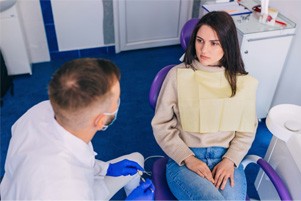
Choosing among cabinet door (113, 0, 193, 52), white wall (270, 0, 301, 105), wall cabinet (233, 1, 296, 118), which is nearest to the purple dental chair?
wall cabinet (233, 1, 296, 118)

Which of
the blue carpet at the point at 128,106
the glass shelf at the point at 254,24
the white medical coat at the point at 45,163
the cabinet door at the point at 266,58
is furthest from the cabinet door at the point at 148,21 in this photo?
the white medical coat at the point at 45,163

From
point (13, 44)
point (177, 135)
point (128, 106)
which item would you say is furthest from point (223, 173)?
point (13, 44)

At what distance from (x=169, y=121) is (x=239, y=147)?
33 centimetres

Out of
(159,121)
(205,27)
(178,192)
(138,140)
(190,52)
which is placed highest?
(205,27)

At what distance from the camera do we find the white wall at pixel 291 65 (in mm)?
1951

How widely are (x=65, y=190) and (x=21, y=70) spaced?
6.83 ft

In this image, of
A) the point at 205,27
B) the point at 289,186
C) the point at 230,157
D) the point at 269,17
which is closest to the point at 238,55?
the point at 205,27

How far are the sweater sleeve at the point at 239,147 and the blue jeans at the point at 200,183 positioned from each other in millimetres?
44

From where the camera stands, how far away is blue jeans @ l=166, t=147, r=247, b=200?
4.01 ft

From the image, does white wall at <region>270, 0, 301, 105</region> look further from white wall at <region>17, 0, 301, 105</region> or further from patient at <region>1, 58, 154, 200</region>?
patient at <region>1, 58, 154, 200</region>

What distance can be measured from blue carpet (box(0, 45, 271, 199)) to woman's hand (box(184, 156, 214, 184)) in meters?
0.63

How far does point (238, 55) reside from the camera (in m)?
1.37

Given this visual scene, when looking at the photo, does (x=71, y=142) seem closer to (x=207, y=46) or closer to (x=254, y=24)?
(x=207, y=46)

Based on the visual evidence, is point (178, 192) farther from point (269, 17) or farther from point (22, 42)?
point (22, 42)
